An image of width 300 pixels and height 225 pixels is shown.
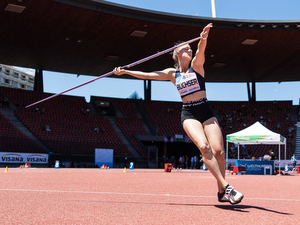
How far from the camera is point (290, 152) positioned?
39.2m

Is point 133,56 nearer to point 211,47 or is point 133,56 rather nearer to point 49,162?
point 211,47

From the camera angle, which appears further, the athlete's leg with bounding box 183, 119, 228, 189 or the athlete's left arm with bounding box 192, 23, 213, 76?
the athlete's left arm with bounding box 192, 23, 213, 76

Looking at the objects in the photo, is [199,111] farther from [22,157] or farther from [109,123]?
[109,123]

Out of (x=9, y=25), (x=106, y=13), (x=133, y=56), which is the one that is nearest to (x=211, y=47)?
(x=133, y=56)

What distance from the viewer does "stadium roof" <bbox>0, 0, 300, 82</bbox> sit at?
25188 millimetres

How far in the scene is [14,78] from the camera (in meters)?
123

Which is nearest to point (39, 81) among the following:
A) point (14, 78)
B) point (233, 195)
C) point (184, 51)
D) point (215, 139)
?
point (184, 51)

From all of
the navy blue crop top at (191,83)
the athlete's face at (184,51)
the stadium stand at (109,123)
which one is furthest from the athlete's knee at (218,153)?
the stadium stand at (109,123)

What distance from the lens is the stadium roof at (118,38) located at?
25.2 meters

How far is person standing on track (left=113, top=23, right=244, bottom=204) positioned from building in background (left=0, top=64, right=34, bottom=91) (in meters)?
118

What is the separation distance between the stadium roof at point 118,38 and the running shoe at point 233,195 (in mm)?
21265

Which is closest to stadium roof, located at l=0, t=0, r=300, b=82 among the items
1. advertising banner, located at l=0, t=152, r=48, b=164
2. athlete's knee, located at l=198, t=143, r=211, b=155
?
advertising banner, located at l=0, t=152, r=48, b=164

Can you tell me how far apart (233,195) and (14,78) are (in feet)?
423

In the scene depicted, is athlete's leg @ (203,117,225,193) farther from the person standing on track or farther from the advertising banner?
the advertising banner
